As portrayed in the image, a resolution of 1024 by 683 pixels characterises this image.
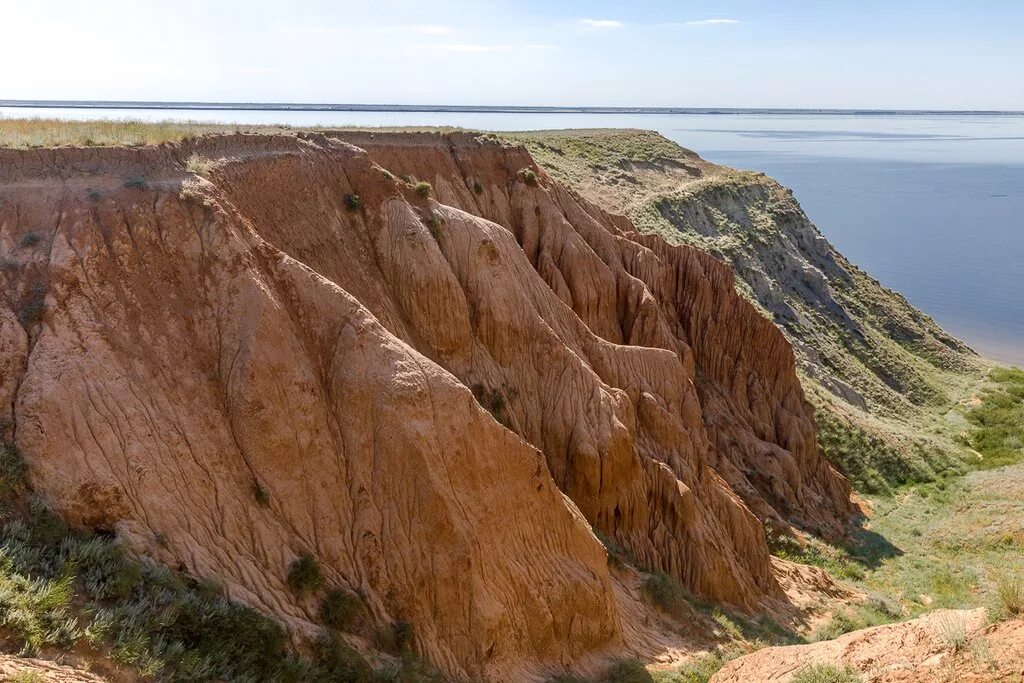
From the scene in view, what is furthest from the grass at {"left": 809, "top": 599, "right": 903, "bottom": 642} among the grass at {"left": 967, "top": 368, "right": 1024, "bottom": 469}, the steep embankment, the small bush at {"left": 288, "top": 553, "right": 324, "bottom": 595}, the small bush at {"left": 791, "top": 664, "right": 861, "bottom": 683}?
the grass at {"left": 967, "top": 368, "right": 1024, "bottom": 469}

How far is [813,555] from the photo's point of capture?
2400 centimetres

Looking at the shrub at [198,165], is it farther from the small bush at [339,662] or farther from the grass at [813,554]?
the grass at [813,554]

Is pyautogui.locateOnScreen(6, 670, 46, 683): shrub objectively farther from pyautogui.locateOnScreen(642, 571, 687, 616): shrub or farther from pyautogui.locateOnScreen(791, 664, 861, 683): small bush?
pyautogui.locateOnScreen(642, 571, 687, 616): shrub

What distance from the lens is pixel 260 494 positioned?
40.5 feet

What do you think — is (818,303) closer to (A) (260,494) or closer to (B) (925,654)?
(B) (925,654)

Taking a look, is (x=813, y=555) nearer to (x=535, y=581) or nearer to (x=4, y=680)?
(x=535, y=581)

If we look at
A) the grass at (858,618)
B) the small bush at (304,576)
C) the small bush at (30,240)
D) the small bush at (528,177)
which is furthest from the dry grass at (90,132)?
the grass at (858,618)

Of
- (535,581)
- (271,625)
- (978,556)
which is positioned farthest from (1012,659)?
(978,556)

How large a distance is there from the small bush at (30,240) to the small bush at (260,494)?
5372 mm

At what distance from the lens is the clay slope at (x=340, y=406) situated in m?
11.7

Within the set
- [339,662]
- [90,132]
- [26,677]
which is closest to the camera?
[26,677]

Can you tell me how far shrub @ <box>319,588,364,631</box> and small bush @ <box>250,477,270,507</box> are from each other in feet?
5.79

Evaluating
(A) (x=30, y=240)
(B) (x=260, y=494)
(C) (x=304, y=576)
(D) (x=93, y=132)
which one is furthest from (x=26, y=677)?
(D) (x=93, y=132)

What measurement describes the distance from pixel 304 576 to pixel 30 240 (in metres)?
7.15
